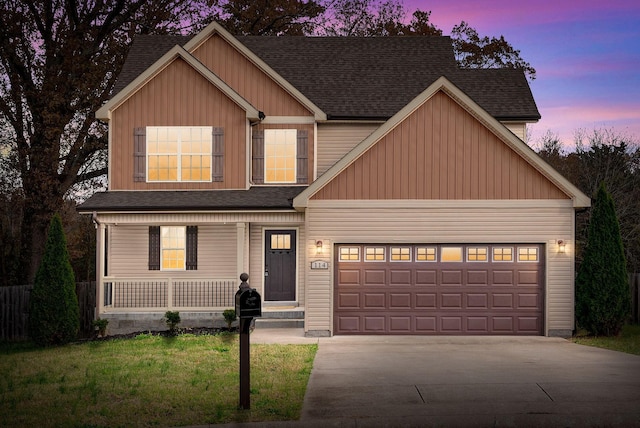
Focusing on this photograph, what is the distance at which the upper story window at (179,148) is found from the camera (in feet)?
68.1

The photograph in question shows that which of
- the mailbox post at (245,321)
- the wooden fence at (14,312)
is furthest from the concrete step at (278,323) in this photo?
the mailbox post at (245,321)

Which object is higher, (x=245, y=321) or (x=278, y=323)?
(x=245, y=321)

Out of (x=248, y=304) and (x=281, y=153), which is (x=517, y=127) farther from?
(x=248, y=304)

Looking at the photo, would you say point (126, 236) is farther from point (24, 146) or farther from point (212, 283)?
point (24, 146)

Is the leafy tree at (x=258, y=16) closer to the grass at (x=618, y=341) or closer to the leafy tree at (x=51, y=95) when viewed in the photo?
the leafy tree at (x=51, y=95)

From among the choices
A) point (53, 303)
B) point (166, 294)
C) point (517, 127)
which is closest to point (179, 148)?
point (166, 294)

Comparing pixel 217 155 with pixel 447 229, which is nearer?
pixel 447 229

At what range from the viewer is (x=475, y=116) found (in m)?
18.0

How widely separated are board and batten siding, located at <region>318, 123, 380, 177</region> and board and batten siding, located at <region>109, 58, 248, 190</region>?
8.38 feet

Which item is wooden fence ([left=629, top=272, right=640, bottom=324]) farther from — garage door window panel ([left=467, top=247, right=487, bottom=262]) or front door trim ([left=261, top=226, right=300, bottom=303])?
front door trim ([left=261, top=226, right=300, bottom=303])

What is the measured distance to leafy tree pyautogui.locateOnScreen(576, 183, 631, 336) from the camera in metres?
17.6

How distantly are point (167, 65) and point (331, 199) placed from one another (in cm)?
672

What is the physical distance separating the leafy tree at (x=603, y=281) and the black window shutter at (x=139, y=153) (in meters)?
12.6

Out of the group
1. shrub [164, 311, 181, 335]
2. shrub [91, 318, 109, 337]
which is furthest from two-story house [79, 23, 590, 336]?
shrub [164, 311, 181, 335]
